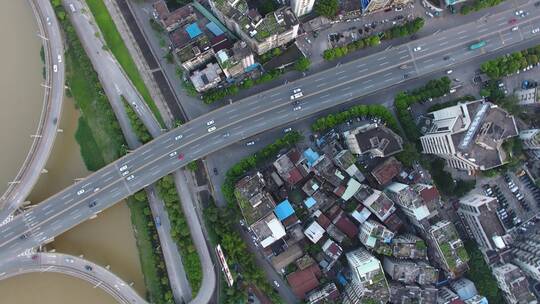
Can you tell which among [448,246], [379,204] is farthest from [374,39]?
[448,246]

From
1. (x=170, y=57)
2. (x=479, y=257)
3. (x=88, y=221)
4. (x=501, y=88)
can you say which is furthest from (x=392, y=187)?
(x=88, y=221)

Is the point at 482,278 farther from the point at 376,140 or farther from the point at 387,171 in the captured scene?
the point at 376,140

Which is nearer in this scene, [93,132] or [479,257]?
[479,257]

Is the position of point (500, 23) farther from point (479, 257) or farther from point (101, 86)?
point (101, 86)

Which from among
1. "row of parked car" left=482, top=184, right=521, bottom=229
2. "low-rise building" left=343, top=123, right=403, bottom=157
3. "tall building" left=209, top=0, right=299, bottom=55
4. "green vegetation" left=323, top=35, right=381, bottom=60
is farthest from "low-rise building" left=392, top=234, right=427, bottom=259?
"tall building" left=209, top=0, right=299, bottom=55

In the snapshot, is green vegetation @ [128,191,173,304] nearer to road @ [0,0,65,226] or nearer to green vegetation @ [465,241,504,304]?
road @ [0,0,65,226]

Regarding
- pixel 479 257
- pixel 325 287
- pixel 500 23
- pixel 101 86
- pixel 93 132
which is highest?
pixel 101 86
